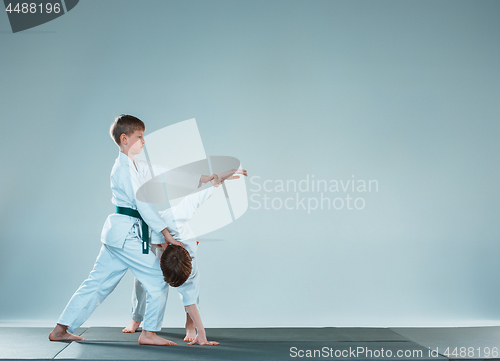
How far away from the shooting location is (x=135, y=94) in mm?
3389

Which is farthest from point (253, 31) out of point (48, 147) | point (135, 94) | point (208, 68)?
point (48, 147)

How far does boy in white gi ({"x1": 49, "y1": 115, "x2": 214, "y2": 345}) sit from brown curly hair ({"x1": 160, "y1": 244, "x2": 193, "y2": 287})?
0.09 meters

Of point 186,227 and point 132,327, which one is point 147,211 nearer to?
point 186,227

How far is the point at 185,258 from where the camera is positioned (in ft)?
7.43

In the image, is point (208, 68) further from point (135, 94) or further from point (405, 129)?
point (405, 129)

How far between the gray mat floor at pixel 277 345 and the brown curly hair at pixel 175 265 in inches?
13.7

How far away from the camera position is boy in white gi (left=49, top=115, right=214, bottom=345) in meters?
2.33

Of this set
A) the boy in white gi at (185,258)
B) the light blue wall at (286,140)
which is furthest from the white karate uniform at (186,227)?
the light blue wall at (286,140)

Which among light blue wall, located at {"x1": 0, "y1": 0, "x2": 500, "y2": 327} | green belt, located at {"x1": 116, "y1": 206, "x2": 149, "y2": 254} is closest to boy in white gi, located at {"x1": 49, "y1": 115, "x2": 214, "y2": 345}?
green belt, located at {"x1": 116, "y1": 206, "x2": 149, "y2": 254}

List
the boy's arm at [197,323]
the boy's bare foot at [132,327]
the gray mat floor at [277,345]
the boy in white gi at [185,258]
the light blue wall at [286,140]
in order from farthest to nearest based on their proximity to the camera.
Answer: the light blue wall at [286,140]
the boy's bare foot at [132,327]
the boy's arm at [197,323]
the boy in white gi at [185,258]
the gray mat floor at [277,345]

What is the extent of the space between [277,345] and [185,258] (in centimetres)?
72

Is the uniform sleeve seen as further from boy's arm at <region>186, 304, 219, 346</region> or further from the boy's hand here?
the boy's hand

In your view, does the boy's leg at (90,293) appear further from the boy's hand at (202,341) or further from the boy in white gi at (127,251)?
the boy's hand at (202,341)

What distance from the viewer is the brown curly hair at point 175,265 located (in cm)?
224
